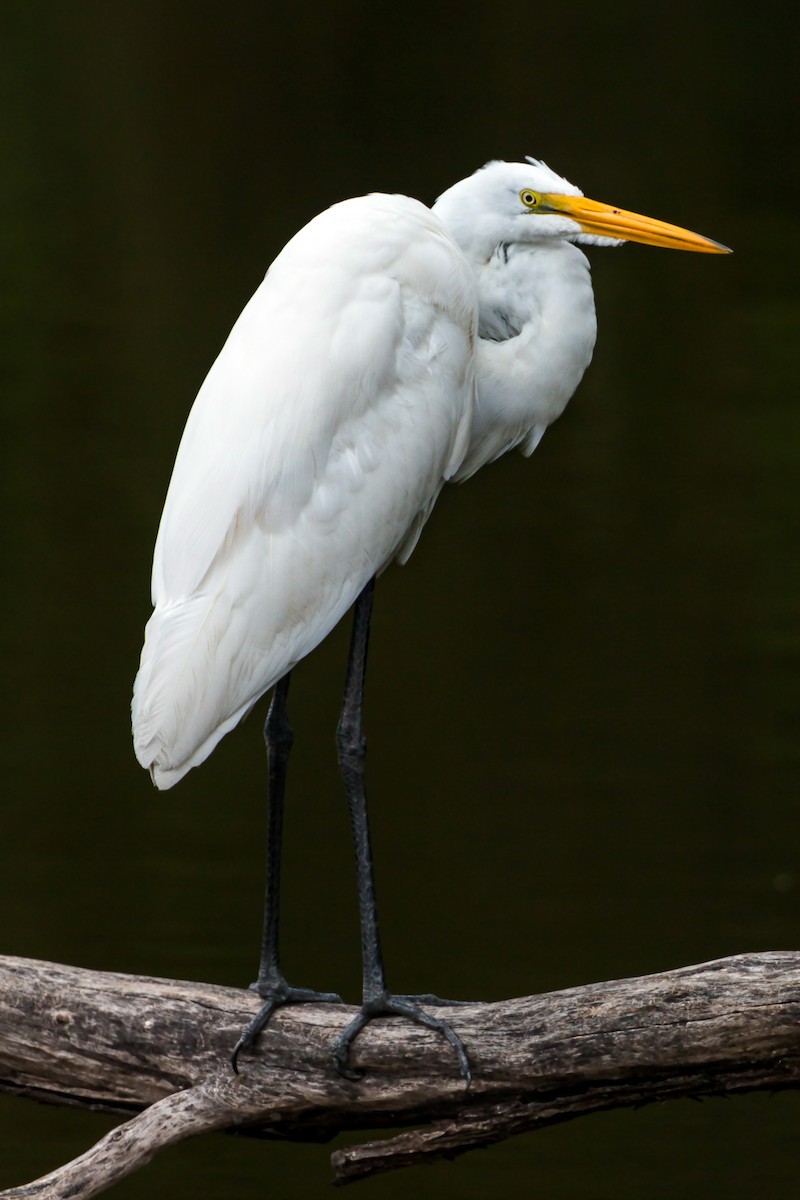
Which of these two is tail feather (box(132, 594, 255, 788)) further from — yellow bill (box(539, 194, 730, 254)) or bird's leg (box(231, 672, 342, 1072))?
yellow bill (box(539, 194, 730, 254))

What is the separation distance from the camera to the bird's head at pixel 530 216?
219cm

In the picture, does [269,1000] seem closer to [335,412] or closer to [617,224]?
[335,412]

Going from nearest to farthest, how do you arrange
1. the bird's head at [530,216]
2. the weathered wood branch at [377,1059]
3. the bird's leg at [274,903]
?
the weathered wood branch at [377,1059] < the bird's leg at [274,903] < the bird's head at [530,216]

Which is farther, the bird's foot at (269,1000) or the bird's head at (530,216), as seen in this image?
the bird's head at (530,216)

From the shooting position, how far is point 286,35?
6953mm

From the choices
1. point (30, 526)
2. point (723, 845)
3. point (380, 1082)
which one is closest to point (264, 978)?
point (380, 1082)

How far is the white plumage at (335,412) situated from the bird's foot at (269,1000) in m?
0.30

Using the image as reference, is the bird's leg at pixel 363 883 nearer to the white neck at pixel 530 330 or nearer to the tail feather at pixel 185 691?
the tail feather at pixel 185 691

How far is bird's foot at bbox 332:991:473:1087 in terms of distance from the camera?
192 centimetres

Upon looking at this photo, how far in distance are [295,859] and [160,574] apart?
6.80 ft

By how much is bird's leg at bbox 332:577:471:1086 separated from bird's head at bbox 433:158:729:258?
470mm

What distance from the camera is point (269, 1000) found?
2.02 m

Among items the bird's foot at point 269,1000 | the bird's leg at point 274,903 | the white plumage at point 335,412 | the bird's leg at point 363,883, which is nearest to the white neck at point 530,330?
the white plumage at point 335,412

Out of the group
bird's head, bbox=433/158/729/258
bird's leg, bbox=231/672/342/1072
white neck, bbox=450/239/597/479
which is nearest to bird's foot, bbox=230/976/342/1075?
bird's leg, bbox=231/672/342/1072
